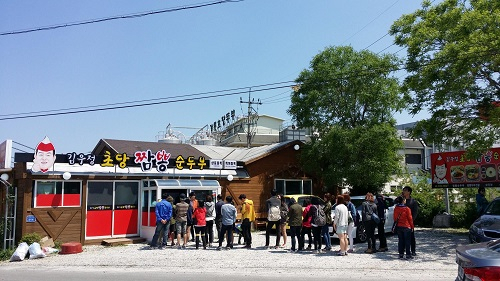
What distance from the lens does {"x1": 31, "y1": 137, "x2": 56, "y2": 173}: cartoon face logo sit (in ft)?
48.9

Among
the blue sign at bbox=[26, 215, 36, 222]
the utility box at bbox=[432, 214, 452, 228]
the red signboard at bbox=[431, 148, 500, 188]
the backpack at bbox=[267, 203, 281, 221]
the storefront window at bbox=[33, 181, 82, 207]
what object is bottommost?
the utility box at bbox=[432, 214, 452, 228]

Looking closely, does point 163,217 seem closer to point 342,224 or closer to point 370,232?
point 342,224

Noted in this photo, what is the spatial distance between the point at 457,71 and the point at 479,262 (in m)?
9.65

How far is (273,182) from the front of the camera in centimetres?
2188

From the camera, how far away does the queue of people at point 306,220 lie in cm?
1213

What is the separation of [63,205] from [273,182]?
9.92 meters

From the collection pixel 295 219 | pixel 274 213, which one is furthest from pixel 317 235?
pixel 274 213

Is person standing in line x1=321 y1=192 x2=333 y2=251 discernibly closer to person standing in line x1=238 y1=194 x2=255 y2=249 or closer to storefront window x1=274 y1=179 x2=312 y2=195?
person standing in line x1=238 y1=194 x2=255 y2=249

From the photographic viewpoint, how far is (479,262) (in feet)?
16.6

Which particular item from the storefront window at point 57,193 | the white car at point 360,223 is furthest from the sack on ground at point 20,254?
the white car at point 360,223

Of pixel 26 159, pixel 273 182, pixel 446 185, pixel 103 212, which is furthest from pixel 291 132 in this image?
pixel 26 159

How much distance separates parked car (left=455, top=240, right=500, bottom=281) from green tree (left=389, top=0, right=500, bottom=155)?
29.5 ft

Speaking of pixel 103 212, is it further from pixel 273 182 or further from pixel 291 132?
pixel 291 132

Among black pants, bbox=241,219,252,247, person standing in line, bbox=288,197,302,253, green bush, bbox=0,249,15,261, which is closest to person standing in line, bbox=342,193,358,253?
person standing in line, bbox=288,197,302,253
